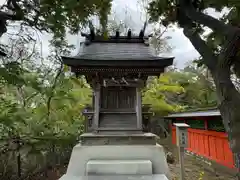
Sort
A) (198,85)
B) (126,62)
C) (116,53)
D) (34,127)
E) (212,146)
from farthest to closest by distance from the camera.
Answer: (198,85) → (212,146) → (116,53) → (34,127) → (126,62)

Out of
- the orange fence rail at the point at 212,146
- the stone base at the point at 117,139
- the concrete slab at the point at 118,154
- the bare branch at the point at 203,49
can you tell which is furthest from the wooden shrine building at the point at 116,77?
the orange fence rail at the point at 212,146

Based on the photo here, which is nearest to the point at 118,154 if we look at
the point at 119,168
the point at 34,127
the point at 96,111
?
the point at 119,168

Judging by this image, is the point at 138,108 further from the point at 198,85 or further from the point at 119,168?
the point at 198,85

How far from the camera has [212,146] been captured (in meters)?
7.07

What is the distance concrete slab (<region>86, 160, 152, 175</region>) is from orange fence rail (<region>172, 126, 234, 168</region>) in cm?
296

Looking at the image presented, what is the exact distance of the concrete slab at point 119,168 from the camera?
15.2ft

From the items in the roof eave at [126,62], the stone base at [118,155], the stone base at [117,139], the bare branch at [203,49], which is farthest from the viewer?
the stone base at [117,139]

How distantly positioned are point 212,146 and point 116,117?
3942 millimetres

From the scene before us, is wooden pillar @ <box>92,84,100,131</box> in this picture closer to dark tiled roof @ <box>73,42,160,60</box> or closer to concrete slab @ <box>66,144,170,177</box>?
concrete slab @ <box>66,144,170,177</box>

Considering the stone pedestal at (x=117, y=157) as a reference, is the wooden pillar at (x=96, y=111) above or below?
above

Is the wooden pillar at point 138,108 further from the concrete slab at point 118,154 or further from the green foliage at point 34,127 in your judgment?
the green foliage at point 34,127

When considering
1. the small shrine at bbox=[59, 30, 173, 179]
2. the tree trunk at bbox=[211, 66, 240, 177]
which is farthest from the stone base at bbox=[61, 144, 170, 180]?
the tree trunk at bbox=[211, 66, 240, 177]

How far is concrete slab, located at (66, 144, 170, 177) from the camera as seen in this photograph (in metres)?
5.07

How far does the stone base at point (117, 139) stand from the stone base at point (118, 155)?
0.18 metres
